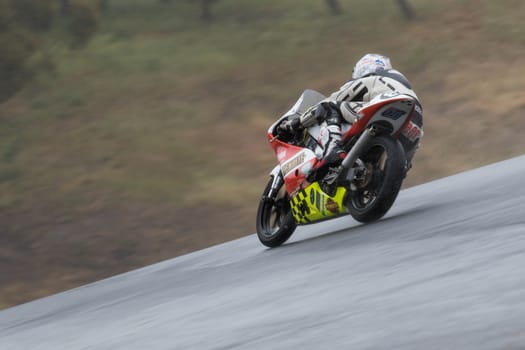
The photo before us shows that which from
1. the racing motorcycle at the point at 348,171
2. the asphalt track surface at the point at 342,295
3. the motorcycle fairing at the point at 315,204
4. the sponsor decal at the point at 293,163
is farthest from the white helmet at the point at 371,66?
the asphalt track surface at the point at 342,295

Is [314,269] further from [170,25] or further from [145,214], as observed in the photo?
[170,25]

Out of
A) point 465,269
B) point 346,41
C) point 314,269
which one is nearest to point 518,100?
point 346,41

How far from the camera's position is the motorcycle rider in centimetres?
1027

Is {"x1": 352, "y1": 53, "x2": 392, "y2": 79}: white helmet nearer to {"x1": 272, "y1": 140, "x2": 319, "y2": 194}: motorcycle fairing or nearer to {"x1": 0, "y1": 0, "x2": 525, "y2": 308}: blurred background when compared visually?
{"x1": 272, "y1": 140, "x2": 319, "y2": 194}: motorcycle fairing

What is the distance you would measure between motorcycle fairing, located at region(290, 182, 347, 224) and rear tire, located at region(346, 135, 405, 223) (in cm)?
14

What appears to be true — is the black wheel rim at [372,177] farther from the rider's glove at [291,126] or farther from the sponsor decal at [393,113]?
the rider's glove at [291,126]

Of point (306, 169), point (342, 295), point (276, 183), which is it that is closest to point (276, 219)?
point (276, 183)

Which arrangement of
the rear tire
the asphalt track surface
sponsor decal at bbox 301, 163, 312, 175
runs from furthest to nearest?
sponsor decal at bbox 301, 163, 312, 175 → the rear tire → the asphalt track surface

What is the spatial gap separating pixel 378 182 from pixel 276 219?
2014 mm

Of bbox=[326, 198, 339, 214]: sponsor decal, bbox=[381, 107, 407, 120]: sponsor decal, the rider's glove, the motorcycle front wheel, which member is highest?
bbox=[381, 107, 407, 120]: sponsor decal

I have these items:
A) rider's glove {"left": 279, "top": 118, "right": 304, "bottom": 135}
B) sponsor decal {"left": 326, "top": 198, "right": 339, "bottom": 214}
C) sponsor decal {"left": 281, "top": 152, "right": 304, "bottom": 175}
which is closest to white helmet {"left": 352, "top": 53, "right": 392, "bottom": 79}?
rider's glove {"left": 279, "top": 118, "right": 304, "bottom": 135}

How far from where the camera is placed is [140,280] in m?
11.7

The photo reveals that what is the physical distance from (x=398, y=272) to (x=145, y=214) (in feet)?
57.8

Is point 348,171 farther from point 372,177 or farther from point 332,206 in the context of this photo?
point 332,206
